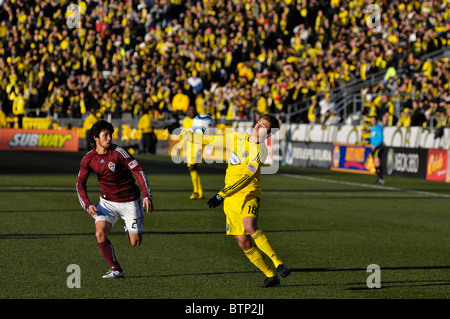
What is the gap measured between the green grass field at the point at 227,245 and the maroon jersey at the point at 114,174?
3.35ft

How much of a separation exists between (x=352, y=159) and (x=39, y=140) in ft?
52.5

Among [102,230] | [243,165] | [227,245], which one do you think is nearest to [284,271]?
[243,165]

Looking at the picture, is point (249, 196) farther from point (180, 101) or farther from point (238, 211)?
point (180, 101)

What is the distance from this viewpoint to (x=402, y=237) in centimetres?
1451

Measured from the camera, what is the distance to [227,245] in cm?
1308

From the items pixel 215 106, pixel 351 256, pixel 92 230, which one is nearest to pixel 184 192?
pixel 92 230

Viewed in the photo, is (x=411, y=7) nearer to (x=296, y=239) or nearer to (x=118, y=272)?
(x=296, y=239)

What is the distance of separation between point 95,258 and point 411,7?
29603 mm

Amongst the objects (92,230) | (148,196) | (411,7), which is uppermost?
(411,7)

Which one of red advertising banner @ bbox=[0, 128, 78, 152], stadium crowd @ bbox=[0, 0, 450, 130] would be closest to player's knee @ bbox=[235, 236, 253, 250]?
stadium crowd @ bbox=[0, 0, 450, 130]

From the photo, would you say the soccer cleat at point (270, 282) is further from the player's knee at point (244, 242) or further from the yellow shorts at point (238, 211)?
the yellow shorts at point (238, 211)

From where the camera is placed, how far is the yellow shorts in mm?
9469

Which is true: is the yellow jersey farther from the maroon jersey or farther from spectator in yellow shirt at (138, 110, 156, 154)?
spectator in yellow shirt at (138, 110, 156, 154)

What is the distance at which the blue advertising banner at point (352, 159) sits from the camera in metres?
30.6
